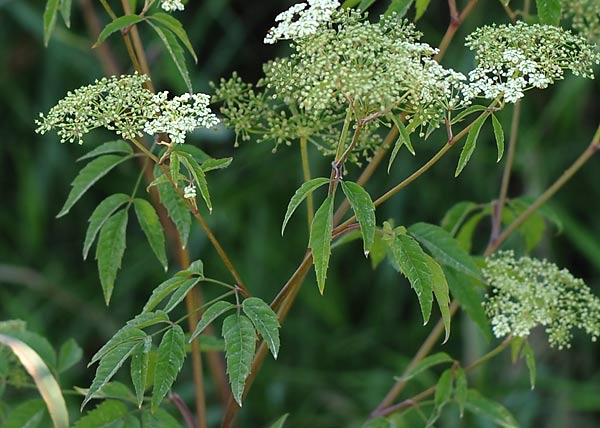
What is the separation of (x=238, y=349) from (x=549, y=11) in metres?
0.75

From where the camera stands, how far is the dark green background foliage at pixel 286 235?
353 centimetres

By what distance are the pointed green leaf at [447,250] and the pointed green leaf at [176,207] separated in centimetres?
37

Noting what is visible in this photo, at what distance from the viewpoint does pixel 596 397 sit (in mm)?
3307

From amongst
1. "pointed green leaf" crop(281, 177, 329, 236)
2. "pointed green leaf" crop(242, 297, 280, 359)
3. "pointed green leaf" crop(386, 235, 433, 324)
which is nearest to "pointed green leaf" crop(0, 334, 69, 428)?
"pointed green leaf" crop(242, 297, 280, 359)

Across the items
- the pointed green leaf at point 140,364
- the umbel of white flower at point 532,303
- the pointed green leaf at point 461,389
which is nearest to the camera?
the pointed green leaf at point 140,364

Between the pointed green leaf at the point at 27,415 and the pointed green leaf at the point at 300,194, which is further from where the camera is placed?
the pointed green leaf at the point at 27,415

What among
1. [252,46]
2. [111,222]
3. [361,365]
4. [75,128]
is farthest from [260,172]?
[75,128]

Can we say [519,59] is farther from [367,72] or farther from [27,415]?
[27,415]

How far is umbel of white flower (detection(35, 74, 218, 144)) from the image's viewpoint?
1225mm

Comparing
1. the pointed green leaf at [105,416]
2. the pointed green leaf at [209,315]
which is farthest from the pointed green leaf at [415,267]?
the pointed green leaf at [105,416]

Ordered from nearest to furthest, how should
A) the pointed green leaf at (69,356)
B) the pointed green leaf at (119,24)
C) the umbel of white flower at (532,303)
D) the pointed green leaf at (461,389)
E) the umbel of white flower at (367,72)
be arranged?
the umbel of white flower at (367,72) < the pointed green leaf at (119,24) < the umbel of white flower at (532,303) < the pointed green leaf at (461,389) < the pointed green leaf at (69,356)

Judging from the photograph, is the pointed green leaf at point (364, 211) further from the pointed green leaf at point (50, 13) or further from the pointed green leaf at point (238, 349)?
the pointed green leaf at point (50, 13)

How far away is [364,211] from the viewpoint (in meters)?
1.23

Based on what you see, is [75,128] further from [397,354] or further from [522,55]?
[397,354]
